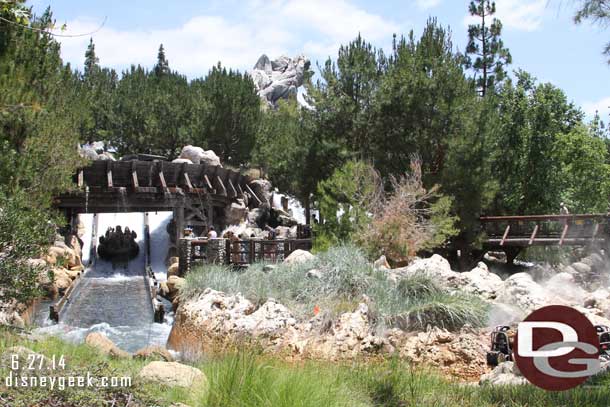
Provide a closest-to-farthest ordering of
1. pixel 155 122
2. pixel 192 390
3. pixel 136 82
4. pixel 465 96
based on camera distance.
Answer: pixel 192 390
pixel 465 96
pixel 155 122
pixel 136 82

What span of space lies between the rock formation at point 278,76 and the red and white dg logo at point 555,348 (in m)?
86.3

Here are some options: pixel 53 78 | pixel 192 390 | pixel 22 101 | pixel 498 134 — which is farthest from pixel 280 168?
pixel 192 390

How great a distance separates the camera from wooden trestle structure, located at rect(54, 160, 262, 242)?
1006 inches

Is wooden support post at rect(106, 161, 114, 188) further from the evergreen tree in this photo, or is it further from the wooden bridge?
the evergreen tree

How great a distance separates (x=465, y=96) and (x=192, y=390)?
22.2 m

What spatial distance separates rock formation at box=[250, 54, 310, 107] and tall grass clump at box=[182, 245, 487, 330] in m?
77.1

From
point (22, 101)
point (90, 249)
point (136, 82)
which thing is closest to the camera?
point (22, 101)

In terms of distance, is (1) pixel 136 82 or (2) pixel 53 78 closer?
(2) pixel 53 78

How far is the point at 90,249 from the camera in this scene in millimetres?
29688

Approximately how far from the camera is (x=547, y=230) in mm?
24297

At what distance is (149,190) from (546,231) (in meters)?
15.9

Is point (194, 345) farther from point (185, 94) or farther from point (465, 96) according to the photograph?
point (185, 94)

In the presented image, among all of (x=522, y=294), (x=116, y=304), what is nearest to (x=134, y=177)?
(x=116, y=304)

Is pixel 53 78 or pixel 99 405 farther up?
pixel 53 78
